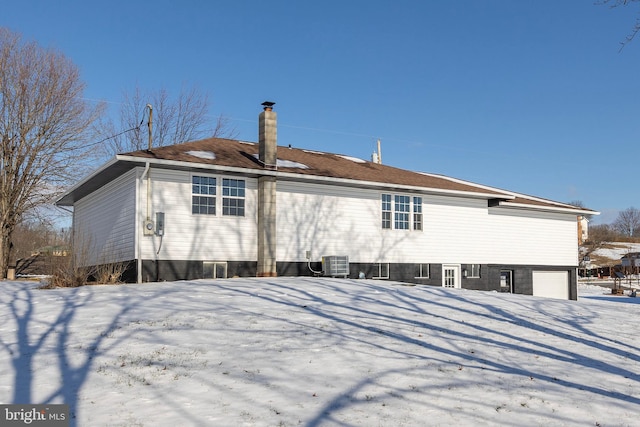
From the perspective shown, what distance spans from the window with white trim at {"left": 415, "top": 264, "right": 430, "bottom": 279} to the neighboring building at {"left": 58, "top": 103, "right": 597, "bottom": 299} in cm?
8

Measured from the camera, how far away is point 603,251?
102m

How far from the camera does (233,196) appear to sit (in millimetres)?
21078

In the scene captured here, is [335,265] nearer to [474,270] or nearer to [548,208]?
[474,270]

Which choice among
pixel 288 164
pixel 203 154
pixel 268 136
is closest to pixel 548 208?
pixel 288 164

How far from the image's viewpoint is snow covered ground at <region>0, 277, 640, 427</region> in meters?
7.30

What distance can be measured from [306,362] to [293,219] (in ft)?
43.7

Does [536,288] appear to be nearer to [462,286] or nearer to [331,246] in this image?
[462,286]

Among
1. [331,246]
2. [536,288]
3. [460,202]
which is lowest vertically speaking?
[536,288]

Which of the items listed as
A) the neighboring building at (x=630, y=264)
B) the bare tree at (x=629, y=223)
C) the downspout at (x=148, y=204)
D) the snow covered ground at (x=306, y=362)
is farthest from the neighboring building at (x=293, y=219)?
the bare tree at (x=629, y=223)

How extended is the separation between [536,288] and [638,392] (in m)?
22.7

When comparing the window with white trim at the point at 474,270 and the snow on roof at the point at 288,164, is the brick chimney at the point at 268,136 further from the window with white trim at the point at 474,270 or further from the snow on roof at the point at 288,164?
the window with white trim at the point at 474,270

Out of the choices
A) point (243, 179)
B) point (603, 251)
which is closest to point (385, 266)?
point (243, 179)

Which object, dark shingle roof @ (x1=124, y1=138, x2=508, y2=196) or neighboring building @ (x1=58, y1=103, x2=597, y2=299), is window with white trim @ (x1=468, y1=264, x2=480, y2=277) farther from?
dark shingle roof @ (x1=124, y1=138, x2=508, y2=196)

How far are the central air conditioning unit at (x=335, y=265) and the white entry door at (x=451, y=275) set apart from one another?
6063 mm
